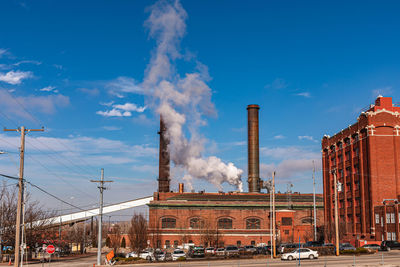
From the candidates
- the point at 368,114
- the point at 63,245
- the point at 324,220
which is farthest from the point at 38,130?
the point at 324,220

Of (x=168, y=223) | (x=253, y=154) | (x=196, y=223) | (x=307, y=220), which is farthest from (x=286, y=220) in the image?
(x=168, y=223)

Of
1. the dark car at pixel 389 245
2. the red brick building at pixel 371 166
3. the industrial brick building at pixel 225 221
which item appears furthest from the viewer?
the industrial brick building at pixel 225 221

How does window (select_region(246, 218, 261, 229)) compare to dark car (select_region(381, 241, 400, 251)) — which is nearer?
dark car (select_region(381, 241, 400, 251))

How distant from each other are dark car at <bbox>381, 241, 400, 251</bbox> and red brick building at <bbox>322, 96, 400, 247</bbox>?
9086mm

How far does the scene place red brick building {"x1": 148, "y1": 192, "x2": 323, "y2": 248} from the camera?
274ft

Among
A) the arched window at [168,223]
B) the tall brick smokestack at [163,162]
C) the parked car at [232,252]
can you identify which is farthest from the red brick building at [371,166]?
the tall brick smokestack at [163,162]

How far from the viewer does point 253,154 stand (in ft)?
335

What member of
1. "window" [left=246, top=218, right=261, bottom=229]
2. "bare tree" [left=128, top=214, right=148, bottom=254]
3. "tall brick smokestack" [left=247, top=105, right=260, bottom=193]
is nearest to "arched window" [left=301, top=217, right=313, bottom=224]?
"window" [left=246, top=218, right=261, bottom=229]

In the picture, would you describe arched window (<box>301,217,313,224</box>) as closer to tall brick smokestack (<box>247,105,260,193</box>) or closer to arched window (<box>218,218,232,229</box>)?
arched window (<box>218,218,232,229</box>)

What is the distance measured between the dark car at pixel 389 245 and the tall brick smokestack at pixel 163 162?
51348 millimetres

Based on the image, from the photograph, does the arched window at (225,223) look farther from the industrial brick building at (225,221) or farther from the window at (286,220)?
the window at (286,220)

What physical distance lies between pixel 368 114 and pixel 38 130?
57.3 meters

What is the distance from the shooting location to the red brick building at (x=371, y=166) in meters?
71.8

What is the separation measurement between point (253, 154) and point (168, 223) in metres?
28.9
